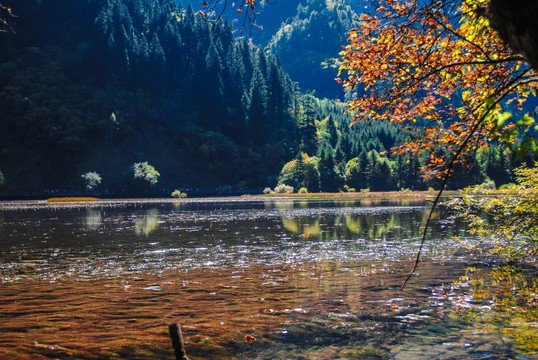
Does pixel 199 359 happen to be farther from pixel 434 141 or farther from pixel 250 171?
pixel 250 171

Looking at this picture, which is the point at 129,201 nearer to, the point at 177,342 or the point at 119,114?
the point at 119,114

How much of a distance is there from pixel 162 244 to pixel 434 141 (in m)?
21.5

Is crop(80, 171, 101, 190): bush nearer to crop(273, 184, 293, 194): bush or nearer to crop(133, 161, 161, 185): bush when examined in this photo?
crop(133, 161, 161, 185): bush

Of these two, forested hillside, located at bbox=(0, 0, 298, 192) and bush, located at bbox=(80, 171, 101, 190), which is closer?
bush, located at bbox=(80, 171, 101, 190)

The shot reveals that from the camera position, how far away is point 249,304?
40.9 ft

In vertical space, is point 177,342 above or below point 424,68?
below

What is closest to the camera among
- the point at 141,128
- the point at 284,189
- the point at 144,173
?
the point at 144,173

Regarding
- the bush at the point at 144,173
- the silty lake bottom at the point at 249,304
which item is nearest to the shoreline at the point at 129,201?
the bush at the point at 144,173

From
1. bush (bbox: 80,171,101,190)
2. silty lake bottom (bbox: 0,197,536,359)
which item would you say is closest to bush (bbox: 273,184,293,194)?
bush (bbox: 80,171,101,190)

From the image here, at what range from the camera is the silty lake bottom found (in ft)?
29.0

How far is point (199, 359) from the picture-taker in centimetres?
840

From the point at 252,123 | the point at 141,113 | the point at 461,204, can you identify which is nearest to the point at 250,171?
the point at 252,123

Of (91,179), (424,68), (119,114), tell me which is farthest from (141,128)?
(424,68)

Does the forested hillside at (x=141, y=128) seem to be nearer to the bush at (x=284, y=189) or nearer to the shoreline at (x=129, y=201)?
the bush at (x=284, y=189)
